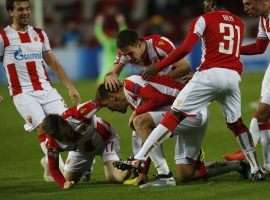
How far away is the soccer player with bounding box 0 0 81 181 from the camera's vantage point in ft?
33.1

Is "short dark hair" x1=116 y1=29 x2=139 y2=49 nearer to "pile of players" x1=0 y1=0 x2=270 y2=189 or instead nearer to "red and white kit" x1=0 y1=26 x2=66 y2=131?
"pile of players" x1=0 y1=0 x2=270 y2=189

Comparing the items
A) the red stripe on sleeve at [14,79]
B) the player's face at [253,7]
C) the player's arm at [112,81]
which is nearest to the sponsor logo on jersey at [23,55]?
the red stripe on sleeve at [14,79]

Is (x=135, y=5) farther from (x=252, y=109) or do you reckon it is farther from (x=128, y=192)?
(x=128, y=192)

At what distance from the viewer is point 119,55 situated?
954cm

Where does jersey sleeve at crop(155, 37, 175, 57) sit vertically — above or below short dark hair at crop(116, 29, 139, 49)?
below

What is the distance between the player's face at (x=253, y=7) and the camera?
29.7ft

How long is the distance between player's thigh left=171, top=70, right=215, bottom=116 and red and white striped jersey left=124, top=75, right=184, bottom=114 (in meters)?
0.37

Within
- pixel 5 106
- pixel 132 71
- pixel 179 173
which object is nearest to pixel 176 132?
pixel 179 173

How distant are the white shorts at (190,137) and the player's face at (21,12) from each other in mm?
2439

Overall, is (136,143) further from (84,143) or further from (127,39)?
(127,39)

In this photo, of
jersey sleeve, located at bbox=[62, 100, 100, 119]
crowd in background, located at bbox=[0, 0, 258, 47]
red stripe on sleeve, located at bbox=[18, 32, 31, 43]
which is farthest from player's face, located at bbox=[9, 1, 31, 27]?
crowd in background, located at bbox=[0, 0, 258, 47]

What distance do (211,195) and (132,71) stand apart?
18073 millimetres

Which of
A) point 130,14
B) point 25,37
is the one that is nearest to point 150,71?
point 25,37

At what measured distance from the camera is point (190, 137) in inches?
357
